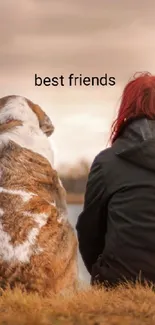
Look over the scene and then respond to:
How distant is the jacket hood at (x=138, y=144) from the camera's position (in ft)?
5.95

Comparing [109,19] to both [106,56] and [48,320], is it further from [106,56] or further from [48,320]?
[48,320]

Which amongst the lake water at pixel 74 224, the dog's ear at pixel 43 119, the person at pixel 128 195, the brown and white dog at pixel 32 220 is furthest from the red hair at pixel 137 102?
the dog's ear at pixel 43 119

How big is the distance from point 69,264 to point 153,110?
0.67 m

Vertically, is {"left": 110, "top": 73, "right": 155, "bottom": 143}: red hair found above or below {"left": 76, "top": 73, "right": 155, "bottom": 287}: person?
above

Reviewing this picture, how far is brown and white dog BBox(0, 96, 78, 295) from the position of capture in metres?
2.17

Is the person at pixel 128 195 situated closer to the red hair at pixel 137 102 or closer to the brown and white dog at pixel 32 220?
the red hair at pixel 137 102

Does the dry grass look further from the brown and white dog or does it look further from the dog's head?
the dog's head

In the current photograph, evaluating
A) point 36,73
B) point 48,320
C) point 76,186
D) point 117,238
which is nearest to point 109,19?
point 36,73

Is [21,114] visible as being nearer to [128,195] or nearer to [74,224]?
[74,224]

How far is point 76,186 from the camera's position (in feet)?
8.98

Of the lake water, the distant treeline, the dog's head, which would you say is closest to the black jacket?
the lake water

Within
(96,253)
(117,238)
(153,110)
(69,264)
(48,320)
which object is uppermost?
(153,110)

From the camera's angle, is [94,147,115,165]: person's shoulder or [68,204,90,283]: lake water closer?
[94,147,115,165]: person's shoulder

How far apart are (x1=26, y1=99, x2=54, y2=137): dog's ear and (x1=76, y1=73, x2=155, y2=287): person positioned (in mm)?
670
